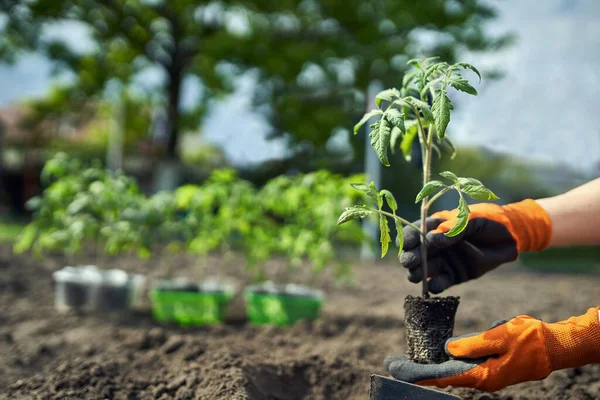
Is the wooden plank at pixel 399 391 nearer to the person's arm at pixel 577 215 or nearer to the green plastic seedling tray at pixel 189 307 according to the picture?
the person's arm at pixel 577 215

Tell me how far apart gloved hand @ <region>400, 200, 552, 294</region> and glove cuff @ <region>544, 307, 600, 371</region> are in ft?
1.09

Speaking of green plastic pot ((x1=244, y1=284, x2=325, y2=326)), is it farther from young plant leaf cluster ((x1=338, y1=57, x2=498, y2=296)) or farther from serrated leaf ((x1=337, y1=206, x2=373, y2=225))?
serrated leaf ((x1=337, y1=206, x2=373, y2=225))

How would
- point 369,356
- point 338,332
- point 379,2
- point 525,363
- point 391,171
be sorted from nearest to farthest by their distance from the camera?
point 525,363, point 369,356, point 338,332, point 391,171, point 379,2

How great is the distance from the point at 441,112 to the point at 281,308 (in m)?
2.10

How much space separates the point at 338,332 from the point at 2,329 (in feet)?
6.17

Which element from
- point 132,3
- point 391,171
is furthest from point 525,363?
point 132,3

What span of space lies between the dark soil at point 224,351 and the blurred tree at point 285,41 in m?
Result: 7.22

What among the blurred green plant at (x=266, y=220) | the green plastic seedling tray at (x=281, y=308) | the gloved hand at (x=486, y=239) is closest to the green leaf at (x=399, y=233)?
the gloved hand at (x=486, y=239)

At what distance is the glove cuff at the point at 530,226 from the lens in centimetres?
178

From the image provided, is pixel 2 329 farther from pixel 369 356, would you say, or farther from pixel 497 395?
pixel 497 395

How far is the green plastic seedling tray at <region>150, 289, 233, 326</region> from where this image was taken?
3.32 meters

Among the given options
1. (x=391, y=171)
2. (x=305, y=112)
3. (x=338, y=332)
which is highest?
(x=305, y=112)

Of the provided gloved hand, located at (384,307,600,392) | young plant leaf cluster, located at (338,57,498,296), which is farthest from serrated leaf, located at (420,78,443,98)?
gloved hand, located at (384,307,600,392)

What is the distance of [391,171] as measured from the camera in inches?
380
